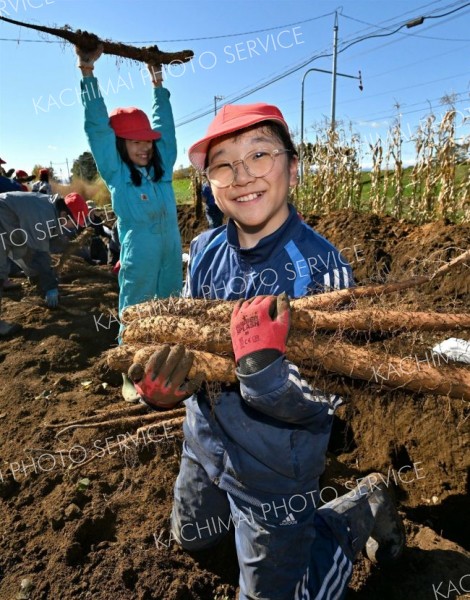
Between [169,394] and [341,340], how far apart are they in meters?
0.66

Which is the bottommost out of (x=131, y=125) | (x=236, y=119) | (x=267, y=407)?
(x=267, y=407)

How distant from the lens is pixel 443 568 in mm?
1775

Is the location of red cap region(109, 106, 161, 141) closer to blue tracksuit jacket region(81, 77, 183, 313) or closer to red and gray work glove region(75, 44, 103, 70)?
blue tracksuit jacket region(81, 77, 183, 313)

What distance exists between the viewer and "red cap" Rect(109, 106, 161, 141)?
9.92ft

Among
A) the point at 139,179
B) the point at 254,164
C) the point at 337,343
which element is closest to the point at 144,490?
the point at 337,343

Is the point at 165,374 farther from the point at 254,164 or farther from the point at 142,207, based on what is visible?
the point at 142,207

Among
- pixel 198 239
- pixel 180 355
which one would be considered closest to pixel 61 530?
pixel 180 355

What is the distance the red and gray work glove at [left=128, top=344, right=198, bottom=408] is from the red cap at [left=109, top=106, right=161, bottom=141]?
2.14 metres

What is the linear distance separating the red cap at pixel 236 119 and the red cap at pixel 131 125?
152 cm

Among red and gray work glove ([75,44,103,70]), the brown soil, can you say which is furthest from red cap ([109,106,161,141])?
the brown soil

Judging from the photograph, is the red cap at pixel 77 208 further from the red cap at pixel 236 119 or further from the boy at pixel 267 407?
the red cap at pixel 236 119

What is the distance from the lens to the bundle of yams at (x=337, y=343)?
147 cm

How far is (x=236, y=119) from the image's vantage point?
61.7 inches

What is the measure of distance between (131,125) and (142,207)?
1.92 ft
